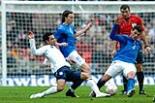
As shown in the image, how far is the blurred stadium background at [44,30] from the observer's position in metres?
26.8

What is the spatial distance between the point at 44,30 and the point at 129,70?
10.6 m

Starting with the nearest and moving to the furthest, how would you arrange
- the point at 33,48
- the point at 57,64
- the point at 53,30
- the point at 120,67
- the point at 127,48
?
the point at 33,48 → the point at 57,64 → the point at 120,67 → the point at 127,48 → the point at 53,30

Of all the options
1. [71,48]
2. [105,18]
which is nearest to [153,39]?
[105,18]

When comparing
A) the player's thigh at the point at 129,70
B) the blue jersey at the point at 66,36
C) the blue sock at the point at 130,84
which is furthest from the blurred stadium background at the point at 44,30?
the blue sock at the point at 130,84

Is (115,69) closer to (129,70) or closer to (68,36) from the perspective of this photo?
(129,70)

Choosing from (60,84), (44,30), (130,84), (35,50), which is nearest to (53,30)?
(44,30)

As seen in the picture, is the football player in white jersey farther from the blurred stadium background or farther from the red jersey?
the blurred stadium background

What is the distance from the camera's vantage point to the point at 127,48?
18781mm

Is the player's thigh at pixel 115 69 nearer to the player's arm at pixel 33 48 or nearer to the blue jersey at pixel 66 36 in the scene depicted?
the blue jersey at pixel 66 36

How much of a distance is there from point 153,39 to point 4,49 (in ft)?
20.0

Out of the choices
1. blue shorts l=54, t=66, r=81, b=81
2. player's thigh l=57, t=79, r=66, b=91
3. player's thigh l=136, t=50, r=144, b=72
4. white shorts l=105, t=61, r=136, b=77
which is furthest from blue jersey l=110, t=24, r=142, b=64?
player's thigh l=57, t=79, r=66, b=91

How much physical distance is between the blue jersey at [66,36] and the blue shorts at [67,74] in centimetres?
183

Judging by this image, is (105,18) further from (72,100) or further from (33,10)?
(72,100)

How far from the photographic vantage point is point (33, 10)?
1071 inches
